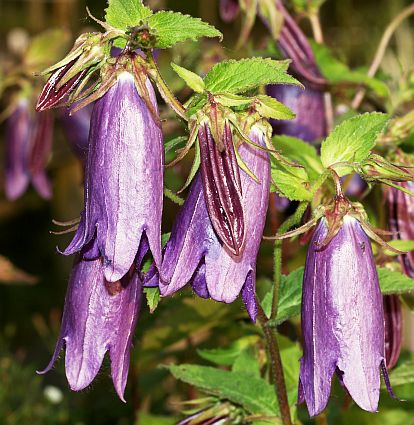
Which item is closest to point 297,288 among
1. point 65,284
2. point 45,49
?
point 45,49

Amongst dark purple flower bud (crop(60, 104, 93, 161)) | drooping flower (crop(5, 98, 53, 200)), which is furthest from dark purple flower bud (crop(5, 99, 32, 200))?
dark purple flower bud (crop(60, 104, 93, 161))

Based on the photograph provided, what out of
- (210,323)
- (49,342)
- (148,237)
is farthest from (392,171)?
(49,342)

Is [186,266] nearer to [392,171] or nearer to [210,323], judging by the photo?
[392,171]

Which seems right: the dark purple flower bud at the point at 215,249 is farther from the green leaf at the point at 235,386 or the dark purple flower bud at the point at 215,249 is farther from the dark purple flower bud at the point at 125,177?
the green leaf at the point at 235,386

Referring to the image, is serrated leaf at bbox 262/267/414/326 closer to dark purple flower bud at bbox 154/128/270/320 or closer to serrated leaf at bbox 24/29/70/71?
dark purple flower bud at bbox 154/128/270/320

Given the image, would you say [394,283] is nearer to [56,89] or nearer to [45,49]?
[56,89]
